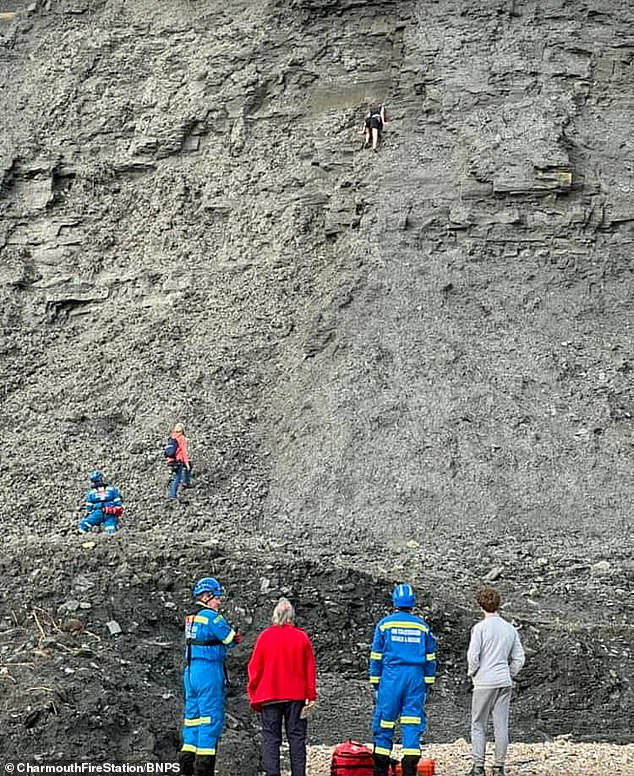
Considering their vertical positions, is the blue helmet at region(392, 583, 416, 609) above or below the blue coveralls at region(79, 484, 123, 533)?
below

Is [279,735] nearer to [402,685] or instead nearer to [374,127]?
[402,685]

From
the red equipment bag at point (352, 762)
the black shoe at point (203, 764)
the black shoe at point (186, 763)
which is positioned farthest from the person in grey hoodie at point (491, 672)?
the black shoe at point (186, 763)

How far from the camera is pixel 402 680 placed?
29.3 ft

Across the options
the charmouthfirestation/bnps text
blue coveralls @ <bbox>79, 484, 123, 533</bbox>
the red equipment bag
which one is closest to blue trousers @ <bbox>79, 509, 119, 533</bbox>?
blue coveralls @ <bbox>79, 484, 123, 533</bbox>

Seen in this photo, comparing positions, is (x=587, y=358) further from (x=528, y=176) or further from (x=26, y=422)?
(x=26, y=422)

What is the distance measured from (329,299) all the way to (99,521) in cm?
704

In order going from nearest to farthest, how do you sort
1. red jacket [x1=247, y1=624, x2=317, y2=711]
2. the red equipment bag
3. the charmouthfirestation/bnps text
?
1. red jacket [x1=247, y1=624, x2=317, y2=711]
2. the charmouthfirestation/bnps text
3. the red equipment bag

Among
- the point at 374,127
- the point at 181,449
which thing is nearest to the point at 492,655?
the point at 181,449

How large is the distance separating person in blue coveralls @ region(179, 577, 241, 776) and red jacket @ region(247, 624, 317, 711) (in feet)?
0.82

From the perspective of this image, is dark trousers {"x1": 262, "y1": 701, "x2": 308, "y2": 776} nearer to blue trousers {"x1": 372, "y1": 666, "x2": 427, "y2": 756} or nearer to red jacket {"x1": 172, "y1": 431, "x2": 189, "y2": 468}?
blue trousers {"x1": 372, "y1": 666, "x2": 427, "y2": 756}

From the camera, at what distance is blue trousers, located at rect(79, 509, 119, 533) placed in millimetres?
18094

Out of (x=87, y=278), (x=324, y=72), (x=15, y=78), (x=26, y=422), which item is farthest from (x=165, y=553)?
(x=15, y=78)

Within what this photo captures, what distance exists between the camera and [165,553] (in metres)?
15.6

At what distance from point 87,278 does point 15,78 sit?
6.65 meters
